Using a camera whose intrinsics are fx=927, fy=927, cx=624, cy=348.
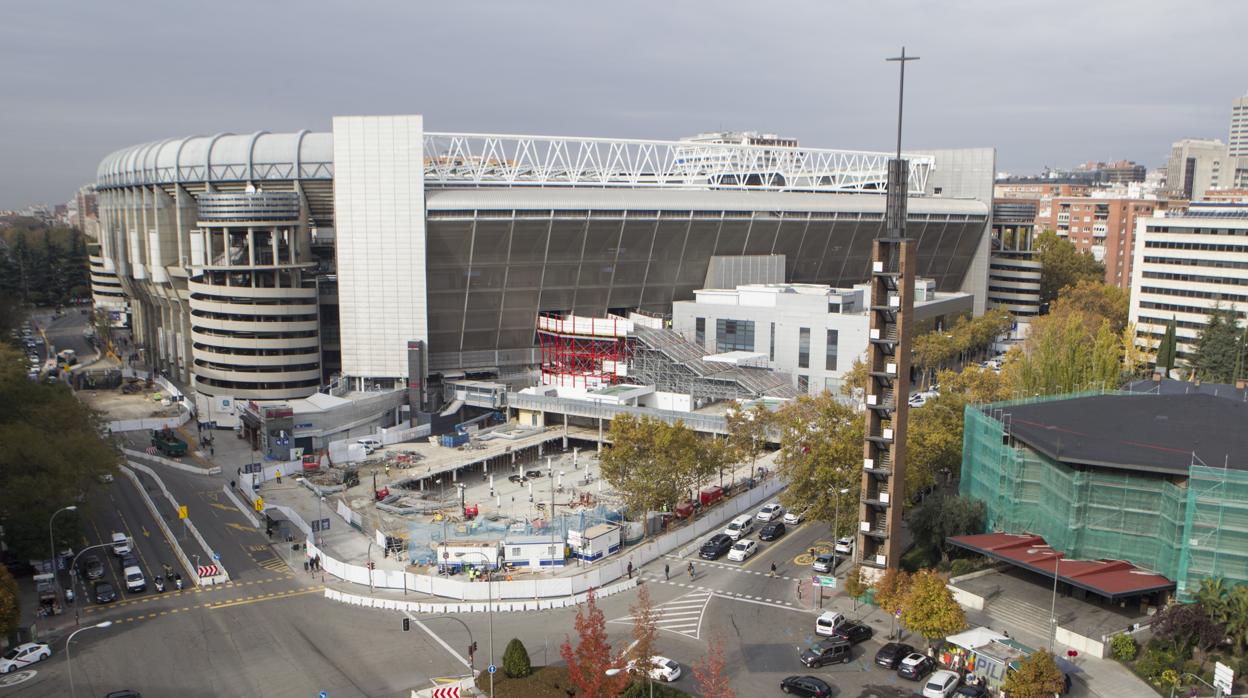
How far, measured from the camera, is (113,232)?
13812 cm

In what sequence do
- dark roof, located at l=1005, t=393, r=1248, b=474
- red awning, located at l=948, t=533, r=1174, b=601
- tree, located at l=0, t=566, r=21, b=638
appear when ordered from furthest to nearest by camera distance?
dark roof, located at l=1005, t=393, r=1248, b=474 < red awning, located at l=948, t=533, r=1174, b=601 < tree, located at l=0, t=566, r=21, b=638

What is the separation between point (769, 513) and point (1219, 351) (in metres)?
58.2

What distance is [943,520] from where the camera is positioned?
51562 millimetres

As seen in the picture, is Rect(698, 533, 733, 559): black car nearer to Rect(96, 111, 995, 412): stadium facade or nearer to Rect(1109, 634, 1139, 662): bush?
Rect(1109, 634, 1139, 662): bush

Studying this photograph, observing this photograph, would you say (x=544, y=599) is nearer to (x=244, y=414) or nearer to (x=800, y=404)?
(x=800, y=404)

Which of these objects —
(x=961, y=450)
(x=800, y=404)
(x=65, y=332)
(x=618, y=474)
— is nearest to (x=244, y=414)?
(x=618, y=474)

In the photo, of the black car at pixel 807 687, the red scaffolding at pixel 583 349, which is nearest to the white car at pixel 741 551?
the black car at pixel 807 687

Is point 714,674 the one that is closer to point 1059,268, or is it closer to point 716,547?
point 716,547

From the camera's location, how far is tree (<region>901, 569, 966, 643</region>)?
4028 cm

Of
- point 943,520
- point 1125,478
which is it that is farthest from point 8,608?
point 1125,478

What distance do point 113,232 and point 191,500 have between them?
86544 millimetres

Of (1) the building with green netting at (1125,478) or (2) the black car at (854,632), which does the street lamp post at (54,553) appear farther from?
(1) the building with green netting at (1125,478)

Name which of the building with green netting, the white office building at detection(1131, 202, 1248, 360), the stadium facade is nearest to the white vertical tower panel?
the stadium facade

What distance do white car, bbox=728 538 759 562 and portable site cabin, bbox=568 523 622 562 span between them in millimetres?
6886
